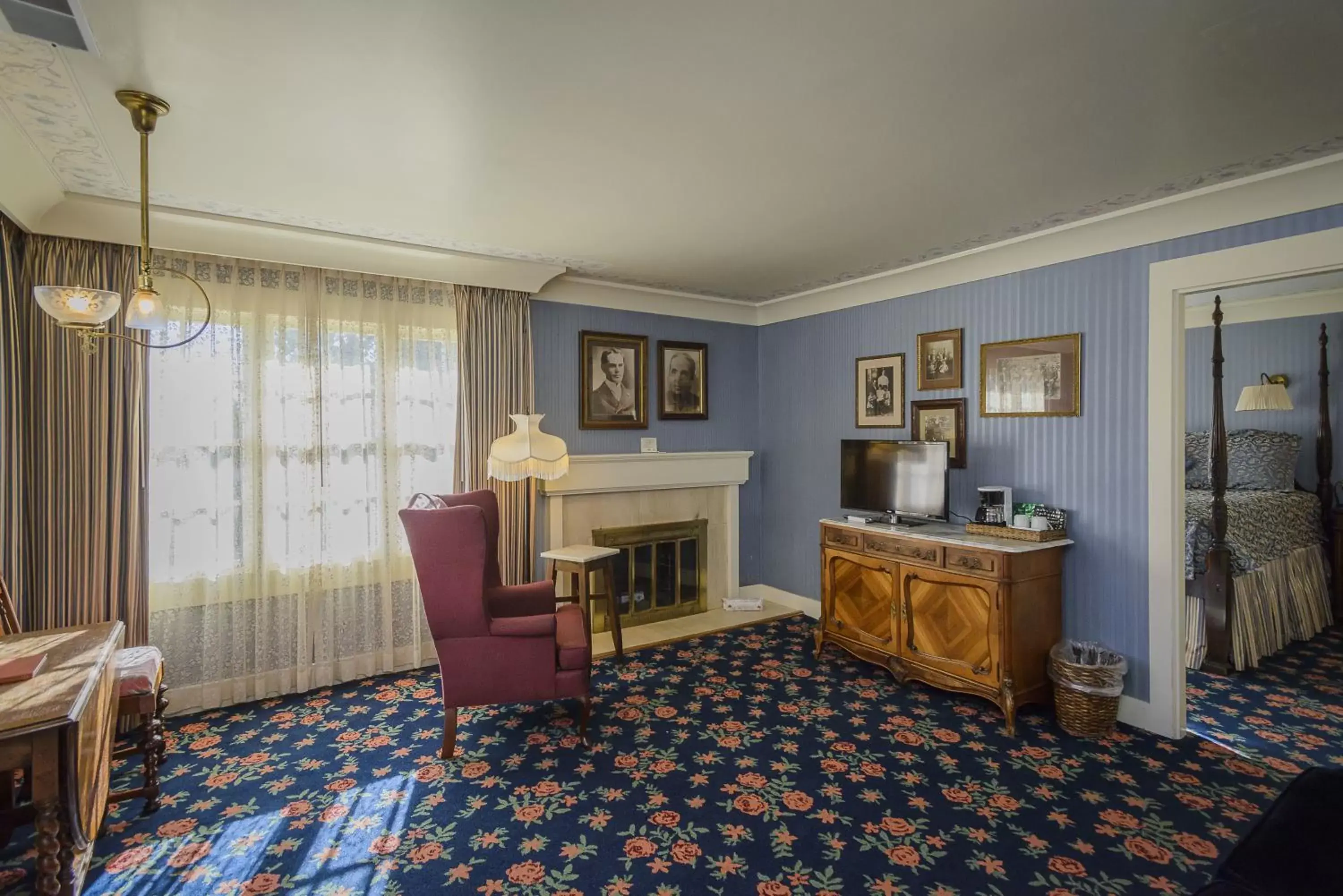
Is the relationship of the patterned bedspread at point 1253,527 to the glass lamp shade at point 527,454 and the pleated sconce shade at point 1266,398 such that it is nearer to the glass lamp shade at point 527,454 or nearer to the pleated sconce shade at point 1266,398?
the pleated sconce shade at point 1266,398

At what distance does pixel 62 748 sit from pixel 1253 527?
19.8ft

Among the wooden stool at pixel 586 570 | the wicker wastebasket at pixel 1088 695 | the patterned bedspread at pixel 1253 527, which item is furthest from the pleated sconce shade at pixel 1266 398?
the wooden stool at pixel 586 570

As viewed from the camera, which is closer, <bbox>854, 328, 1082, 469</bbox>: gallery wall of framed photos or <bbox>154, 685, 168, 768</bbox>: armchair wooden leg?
<bbox>154, 685, 168, 768</bbox>: armchair wooden leg

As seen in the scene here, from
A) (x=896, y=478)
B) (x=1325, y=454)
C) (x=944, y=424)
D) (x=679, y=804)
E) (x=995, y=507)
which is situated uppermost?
(x=944, y=424)

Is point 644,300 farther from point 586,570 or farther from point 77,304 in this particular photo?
point 77,304

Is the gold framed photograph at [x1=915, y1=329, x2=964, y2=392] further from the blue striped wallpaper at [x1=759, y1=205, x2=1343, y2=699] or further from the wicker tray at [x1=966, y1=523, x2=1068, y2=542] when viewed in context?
the wicker tray at [x1=966, y1=523, x2=1068, y2=542]

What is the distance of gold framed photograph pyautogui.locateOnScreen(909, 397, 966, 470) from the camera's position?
3969mm

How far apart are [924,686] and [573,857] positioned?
2.33 metres

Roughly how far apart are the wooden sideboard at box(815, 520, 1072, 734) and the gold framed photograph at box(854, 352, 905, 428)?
0.92 metres

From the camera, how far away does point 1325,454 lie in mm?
4992

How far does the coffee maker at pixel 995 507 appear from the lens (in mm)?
3574

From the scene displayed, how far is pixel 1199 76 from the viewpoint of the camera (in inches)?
74.6

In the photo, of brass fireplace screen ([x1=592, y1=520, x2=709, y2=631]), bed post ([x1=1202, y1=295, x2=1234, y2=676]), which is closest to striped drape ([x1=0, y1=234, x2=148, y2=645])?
brass fireplace screen ([x1=592, y1=520, x2=709, y2=631])

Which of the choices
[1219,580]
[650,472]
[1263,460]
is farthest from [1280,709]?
[650,472]
